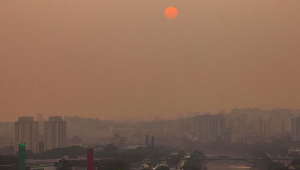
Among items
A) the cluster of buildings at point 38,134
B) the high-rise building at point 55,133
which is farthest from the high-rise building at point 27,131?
the high-rise building at point 55,133

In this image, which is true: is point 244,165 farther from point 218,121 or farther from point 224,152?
point 218,121

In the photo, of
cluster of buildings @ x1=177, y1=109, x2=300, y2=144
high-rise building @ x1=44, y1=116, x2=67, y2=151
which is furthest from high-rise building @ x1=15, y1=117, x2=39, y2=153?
cluster of buildings @ x1=177, y1=109, x2=300, y2=144

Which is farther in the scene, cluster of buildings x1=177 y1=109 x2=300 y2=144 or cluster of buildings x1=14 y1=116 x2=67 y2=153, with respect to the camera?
Answer: cluster of buildings x1=177 y1=109 x2=300 y2=144

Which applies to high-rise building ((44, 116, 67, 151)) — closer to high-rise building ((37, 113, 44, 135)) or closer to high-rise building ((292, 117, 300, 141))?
high-rise building ((37, 113, 44, 135))

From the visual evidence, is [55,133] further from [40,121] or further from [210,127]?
[210,127]

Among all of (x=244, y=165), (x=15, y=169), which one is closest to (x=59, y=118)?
(x=244, y=165)

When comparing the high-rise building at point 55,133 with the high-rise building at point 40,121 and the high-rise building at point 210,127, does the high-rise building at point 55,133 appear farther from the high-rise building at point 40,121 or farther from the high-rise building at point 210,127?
the high-rise building at point 210,127
